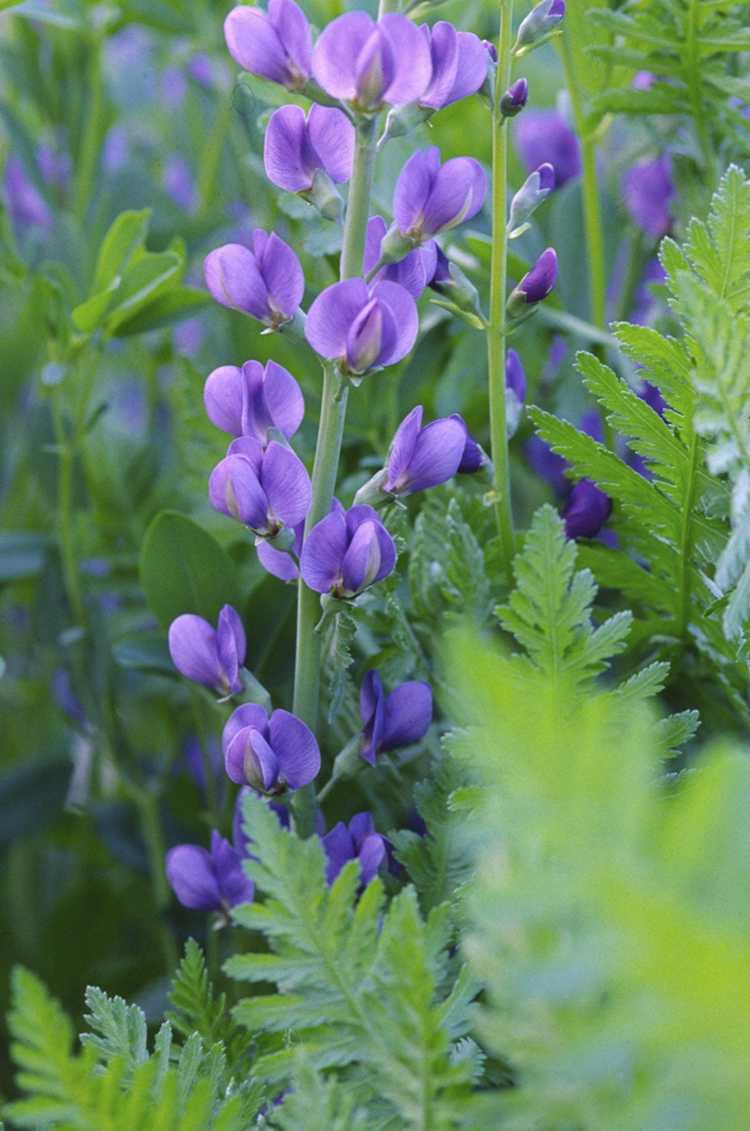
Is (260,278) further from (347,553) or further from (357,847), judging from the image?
(357,847)

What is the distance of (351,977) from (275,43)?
292 mm

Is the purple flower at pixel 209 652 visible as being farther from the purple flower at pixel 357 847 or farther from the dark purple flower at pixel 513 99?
the dark purple flower at pixel 513 99

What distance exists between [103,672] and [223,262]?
322 mm

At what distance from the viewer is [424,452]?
0.44 metres

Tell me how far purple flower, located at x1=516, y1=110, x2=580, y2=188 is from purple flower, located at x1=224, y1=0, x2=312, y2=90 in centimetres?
35

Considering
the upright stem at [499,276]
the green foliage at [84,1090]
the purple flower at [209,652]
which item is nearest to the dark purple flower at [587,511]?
the upright stem at [499,276]

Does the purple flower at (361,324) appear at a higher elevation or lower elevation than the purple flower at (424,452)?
higher

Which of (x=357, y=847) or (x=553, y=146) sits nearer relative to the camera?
(x=357, y=847)

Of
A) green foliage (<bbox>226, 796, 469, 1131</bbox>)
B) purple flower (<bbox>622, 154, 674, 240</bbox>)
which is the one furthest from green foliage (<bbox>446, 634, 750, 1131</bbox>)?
purple flower (<bbox>622, 154, 674, 240</bbox>)

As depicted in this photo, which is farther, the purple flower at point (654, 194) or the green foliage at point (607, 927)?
the purple flower at point (654, 194)

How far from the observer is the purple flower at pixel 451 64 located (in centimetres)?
42

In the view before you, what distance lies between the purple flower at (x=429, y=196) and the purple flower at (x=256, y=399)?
0.22 ft

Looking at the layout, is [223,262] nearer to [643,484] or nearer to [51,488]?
[643,484]

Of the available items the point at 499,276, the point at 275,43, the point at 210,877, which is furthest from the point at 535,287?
the point at 210,877
